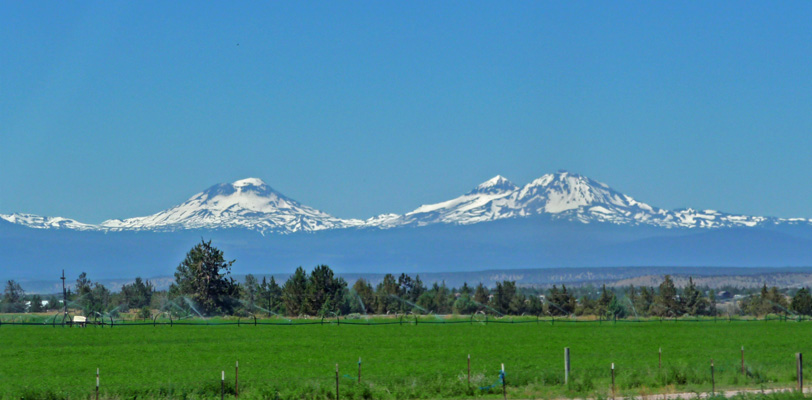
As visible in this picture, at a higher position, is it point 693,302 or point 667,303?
point 693,302

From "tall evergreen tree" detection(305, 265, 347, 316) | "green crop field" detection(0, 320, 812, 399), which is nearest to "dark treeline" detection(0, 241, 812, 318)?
"tall evergreen tree" detection(305, 265, 347, 316)

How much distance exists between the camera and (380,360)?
191ft

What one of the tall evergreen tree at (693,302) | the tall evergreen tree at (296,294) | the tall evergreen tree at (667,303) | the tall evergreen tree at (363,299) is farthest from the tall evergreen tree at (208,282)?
the tall evergreen tree at (693,302)

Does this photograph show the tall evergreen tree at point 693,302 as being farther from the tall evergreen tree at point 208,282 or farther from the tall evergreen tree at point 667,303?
the tall evergreen tree at point 208,282

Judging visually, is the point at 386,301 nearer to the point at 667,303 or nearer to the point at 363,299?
the point at 363,299

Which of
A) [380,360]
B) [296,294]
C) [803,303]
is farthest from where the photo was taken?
[803,303]

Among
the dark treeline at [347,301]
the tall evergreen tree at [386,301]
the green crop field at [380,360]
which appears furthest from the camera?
the tall evergreen tree at [386,301]

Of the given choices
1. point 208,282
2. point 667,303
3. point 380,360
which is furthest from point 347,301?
point 380,360

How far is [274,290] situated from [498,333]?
334 feet

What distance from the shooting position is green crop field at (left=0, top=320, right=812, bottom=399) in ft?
132

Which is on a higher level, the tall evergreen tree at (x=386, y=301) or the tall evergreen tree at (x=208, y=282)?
the tall evergreen tree at (x=208, y=282)

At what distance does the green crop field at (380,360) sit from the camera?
4031 cm

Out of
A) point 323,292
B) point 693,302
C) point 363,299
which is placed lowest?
point 693,302

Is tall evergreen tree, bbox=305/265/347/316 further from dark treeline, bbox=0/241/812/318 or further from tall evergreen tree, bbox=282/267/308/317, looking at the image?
tall evergreen tree, bbox=282/267/308/317
